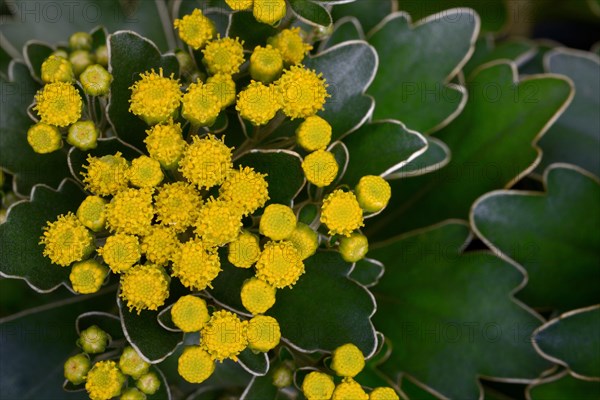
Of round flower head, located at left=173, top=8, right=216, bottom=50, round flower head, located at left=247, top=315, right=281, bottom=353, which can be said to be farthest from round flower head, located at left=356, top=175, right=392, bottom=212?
round flower head, located at left=173, top=8, right=216, bottom=50

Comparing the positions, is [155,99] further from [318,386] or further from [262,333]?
[318,386]

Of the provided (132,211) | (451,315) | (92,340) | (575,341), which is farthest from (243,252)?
(575,341)

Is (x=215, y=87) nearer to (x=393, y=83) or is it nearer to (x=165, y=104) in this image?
(x=165, y=104)

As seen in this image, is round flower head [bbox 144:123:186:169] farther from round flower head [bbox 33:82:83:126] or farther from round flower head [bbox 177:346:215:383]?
round flower head [bbox 177:346:215:383]

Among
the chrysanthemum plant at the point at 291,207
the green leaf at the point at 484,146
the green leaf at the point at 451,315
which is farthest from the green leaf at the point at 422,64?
the green leaf at the point at 451,315

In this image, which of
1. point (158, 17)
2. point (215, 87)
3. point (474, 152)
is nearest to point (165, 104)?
point (215, 87)

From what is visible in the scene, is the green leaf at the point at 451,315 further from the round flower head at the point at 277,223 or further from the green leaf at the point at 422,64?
the round flower head at the point at 277,223

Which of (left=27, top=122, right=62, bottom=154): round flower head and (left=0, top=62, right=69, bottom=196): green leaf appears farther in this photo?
(left=0, top=62, right=69, bottom=196): green leaf
